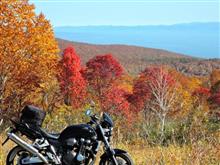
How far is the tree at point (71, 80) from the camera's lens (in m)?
48.0

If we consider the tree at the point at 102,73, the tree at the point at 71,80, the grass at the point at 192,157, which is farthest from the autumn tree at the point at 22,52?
the grass at the point at 192,157

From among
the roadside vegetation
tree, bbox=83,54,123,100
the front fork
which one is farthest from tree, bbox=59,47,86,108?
the front fork

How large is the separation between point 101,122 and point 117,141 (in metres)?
2.61

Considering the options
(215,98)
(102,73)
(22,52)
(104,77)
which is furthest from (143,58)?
(22,52)

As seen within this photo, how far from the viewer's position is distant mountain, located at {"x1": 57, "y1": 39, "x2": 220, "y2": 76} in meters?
134

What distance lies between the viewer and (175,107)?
1938 inches

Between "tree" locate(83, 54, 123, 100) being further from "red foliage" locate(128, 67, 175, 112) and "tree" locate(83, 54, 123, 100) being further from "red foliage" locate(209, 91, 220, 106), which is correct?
"red foliage" locate(209, 91, 220, 106)

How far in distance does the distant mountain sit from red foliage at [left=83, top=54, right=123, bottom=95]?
6529 cm

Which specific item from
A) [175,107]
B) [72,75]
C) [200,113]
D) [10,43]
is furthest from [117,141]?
[72,75]

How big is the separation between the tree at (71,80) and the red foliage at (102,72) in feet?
6.37

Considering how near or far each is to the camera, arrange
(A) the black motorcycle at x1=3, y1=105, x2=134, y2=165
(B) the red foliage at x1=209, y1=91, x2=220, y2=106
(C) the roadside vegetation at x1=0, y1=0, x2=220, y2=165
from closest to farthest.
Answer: (A) the black motorcycle at x1=3, y1=105, x2=134, y2=165 → (C) the roadside vegetation at x1=0, y1=0, x2=220, y2=165 → (B) the red foliage at x1=209, y1=91, x2=220, y2=106

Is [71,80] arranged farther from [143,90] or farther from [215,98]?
[215,98]

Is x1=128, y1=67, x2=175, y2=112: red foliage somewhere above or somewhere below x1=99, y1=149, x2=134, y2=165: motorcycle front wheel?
below

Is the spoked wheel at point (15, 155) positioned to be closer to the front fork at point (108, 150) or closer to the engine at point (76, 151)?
the engine at point (76, 151)
